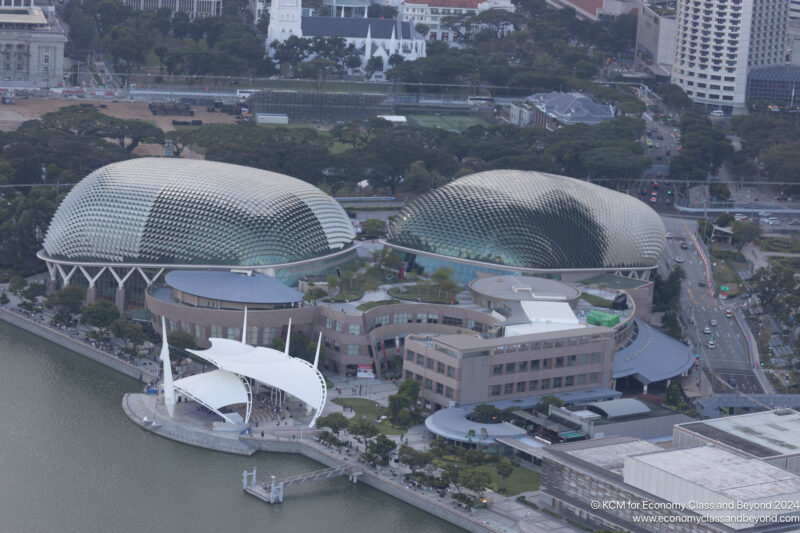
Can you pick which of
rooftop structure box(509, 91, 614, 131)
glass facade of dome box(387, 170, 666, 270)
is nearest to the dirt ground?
rooftop structure box(509, 91, 614, 131)

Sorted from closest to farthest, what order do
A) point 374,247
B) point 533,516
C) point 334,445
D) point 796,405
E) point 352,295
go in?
point 533,516 → point 334,445 → point 796,405 → point 352,295 → point 374,247

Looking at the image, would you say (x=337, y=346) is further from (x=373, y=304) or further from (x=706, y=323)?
(x=706, y=323)

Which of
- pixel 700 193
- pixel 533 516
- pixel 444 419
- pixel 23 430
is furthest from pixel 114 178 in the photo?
pixel 700 193

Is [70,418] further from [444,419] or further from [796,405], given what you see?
[796,405]

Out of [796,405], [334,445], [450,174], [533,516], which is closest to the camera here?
[533,516]

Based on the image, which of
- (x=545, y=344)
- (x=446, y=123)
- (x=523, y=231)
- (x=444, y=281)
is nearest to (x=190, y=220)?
(x=444, y=281)

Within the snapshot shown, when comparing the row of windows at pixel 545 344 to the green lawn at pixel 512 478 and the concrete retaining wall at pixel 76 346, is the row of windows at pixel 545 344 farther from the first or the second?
the concrete retaining wall at pixel 76 346

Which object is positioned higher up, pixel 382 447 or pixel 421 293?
pixel 421 293

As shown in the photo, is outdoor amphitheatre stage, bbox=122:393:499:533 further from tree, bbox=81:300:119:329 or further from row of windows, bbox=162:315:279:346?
tree, bbox=81:300:119:329
